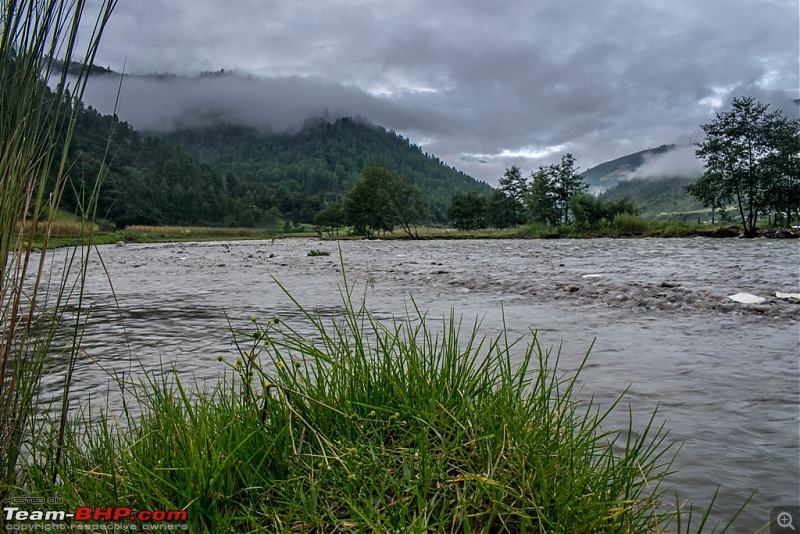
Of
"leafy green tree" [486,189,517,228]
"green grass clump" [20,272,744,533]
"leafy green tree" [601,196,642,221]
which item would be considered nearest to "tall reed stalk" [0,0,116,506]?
A: "green grass clump" [20,272,744,533]

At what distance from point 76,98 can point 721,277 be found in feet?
32.2

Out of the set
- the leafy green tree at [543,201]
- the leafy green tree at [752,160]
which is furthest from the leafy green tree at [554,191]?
the leafy green tree at [752,160]

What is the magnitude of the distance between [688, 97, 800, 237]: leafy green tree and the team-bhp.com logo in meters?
49.1

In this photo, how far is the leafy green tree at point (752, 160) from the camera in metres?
40.7

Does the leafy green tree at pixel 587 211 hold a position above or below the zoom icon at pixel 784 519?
above

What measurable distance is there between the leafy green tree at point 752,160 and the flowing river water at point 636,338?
126 feet

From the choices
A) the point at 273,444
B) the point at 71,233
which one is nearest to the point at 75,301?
the point at 71,233

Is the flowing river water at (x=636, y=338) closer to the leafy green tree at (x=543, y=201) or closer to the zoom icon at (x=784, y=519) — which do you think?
the zoom icon at (x=784, y=519)

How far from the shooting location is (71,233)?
7.46 feet

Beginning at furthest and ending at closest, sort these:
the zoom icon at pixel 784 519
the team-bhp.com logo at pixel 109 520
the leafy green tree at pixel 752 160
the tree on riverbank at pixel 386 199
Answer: the tree on riverbank at pixel 386 199 → the leafy green tree at pixel 752 160 → the zoom icon at pixel 784 519 → the team-bhp.com logo at pixel 109 520

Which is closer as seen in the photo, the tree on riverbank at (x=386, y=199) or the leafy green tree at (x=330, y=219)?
the tree on riverbank at (x=386, y=199)

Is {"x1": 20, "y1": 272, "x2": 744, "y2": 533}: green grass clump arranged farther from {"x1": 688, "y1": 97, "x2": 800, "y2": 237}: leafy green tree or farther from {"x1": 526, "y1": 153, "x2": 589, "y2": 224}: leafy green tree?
{"x1": 526, "y1": 153, "x2": 589, "y2": 224}: leafy green tree

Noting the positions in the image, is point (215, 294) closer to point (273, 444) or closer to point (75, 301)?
point (75, 301)

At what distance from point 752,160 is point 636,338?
48155 millimetres
